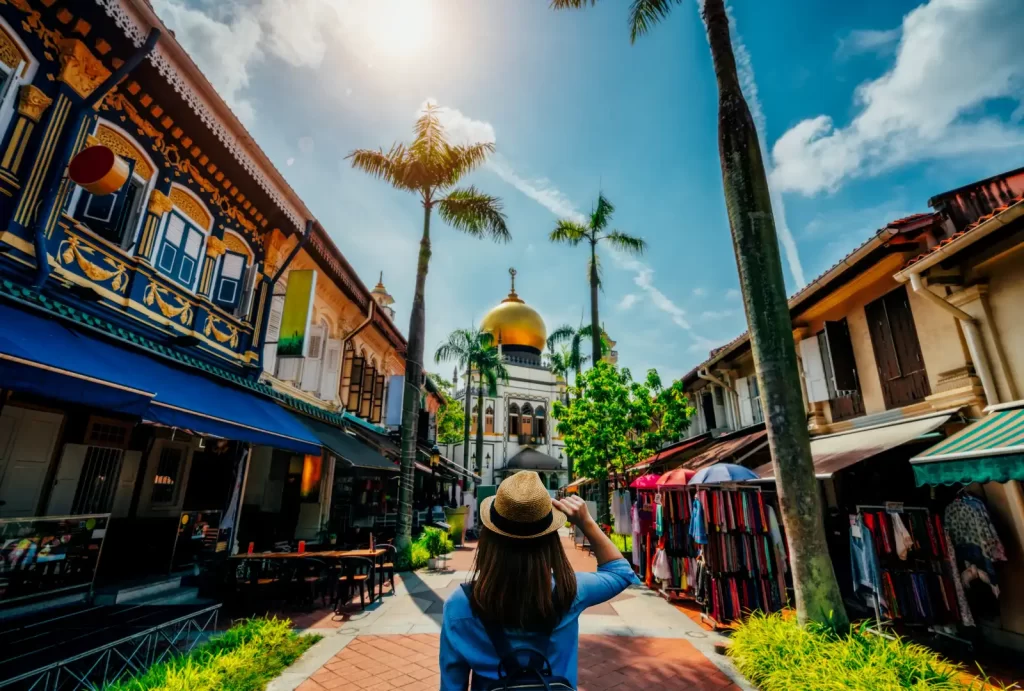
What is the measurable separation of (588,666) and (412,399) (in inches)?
290

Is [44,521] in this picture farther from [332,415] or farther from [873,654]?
[873,654]

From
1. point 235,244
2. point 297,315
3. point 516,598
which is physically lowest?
point 516,598

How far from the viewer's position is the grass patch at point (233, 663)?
3541mm

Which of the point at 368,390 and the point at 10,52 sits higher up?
the point at 10,52

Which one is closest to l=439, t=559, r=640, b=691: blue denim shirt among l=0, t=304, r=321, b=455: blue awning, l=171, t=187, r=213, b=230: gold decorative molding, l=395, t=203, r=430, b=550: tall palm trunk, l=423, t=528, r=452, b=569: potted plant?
l=0, t=304, r=321, b=455: blue awning

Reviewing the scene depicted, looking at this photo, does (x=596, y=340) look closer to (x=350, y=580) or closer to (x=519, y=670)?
(x=350, y=580)

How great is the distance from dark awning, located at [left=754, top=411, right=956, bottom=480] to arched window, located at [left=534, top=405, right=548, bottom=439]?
2618 cm

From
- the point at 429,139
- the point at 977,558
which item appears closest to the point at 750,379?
the point at 977,558

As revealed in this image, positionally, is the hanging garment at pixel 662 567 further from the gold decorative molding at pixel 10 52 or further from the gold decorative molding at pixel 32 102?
the gold decorative molding at pixel 10 52

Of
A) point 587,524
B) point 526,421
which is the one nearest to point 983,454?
point 587,524

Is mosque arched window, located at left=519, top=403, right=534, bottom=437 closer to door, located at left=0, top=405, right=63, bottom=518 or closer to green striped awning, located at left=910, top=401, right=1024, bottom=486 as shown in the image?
door, located at left=0, top=405, right=63, bottom=518

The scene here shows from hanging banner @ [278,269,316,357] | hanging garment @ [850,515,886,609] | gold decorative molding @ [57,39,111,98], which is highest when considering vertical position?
gold decorative molding @ [57,39,111,98]

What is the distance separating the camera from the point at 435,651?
17.2 ft

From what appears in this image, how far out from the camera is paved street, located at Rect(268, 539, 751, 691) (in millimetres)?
4406
